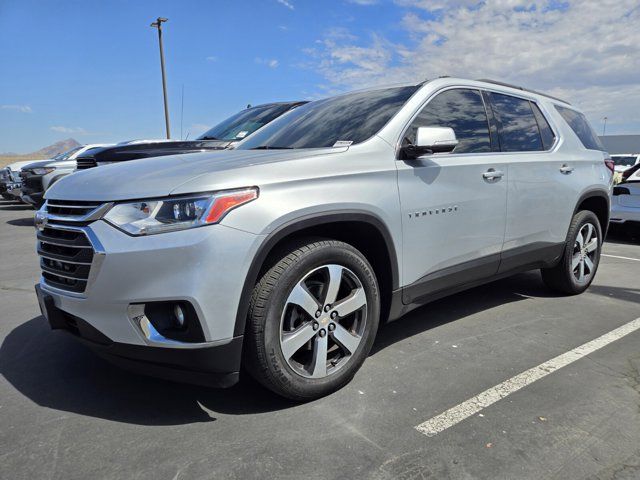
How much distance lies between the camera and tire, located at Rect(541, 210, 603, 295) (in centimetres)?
448

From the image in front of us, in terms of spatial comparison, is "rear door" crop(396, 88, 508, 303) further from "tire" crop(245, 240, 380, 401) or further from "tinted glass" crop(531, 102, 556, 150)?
"tinted glass" crop(531, 102, 556, 150)

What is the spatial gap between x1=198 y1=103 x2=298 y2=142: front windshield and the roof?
1765 inches

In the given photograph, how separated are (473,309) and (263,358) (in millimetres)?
2535

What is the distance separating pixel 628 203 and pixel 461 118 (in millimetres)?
6165

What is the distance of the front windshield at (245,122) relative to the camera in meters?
6.65

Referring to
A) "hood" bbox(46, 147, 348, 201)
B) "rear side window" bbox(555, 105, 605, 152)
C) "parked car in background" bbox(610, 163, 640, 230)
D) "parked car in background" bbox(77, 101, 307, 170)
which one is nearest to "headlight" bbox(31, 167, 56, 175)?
"parked car in background" bbox(77, 101, 307, 170)

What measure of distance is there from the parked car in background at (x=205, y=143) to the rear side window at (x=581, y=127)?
11.0 ft

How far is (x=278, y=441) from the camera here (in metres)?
2.33

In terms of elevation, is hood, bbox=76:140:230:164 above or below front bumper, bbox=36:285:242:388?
above

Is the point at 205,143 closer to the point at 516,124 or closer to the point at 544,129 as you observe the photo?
the point at 516,124

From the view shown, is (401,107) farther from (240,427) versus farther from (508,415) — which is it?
(240,427)

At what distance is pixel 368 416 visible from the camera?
254 centimetres

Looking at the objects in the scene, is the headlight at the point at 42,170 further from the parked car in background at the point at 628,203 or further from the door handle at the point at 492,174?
the parked car in background at the point at 628,203

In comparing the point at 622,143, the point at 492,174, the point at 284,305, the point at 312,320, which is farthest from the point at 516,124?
the point at 622,143
